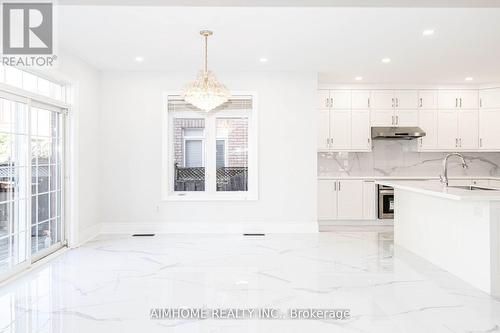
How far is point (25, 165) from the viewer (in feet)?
13.9

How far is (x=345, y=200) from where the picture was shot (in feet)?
23.3

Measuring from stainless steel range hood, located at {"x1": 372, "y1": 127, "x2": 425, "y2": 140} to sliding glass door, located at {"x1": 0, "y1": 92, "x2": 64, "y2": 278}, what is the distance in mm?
5206

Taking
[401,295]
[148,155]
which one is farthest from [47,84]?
[401,295]

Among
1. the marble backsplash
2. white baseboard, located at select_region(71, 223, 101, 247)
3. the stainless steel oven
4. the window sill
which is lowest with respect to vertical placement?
white baseboard, located at select_region(71, 223, 101, 247)

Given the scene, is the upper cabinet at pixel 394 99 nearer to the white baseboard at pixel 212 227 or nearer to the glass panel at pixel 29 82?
the white baseboard at pixel 212 227

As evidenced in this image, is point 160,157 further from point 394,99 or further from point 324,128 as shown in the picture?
point 394,99

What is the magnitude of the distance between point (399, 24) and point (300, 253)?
2917 millimetres

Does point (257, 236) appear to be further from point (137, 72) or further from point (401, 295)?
point (137, 72)

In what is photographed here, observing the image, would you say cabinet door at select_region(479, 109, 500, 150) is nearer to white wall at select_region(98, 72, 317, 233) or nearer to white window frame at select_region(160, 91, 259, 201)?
white wall at select_region(98, 72, 317, 233)

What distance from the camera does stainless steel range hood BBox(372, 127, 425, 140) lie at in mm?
6953

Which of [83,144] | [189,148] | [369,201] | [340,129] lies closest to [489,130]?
[369,201]

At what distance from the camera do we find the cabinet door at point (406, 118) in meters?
7.22

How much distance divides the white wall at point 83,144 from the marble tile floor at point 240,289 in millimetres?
548

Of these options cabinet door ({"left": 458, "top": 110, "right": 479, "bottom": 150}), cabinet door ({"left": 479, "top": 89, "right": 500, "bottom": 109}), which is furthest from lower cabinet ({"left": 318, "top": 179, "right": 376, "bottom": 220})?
cabinet door ({"left": 479, "top": 89, "right": 500, "bottom": 109})
